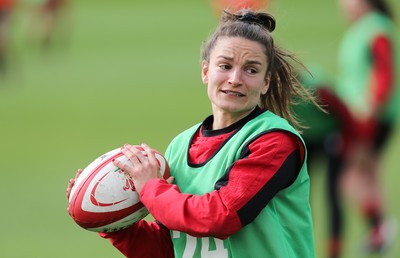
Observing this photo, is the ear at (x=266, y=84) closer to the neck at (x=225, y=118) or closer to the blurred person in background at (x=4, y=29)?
the neck at (x=225, y=118)

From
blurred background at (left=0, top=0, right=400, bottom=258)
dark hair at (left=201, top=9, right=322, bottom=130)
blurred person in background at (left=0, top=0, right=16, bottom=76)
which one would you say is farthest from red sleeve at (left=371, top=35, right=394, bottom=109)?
blurred person in background at (left=0, top=0, right=16, bottom=76)

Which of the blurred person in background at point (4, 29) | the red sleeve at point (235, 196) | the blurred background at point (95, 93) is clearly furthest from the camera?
the blurred person in background at point (4, 29)

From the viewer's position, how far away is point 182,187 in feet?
11.7

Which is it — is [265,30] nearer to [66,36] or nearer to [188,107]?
[188,107]

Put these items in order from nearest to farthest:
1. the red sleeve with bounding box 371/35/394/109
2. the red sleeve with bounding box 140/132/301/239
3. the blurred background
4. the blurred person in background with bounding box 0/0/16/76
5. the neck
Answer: the red sleeve with bounding box 140/132/301/239 < the neck < the red sleeve with bounding box 371/35/394/109 < the blurred background < the blurred person in background with bounding box 0/0/16/76

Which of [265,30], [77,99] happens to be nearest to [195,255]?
[265,30]

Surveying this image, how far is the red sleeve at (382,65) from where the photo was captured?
849cm

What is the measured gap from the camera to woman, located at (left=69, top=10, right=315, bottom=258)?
10.9ft

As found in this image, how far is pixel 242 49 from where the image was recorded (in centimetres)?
349

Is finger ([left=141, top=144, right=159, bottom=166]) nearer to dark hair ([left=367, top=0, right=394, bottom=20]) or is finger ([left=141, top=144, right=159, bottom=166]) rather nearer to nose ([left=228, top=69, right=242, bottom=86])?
nose ([left=228, top=69, right=242, bottom=86])

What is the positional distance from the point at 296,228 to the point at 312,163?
4.25 meters

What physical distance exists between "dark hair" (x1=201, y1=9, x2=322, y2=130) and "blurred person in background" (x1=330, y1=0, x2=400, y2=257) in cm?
448

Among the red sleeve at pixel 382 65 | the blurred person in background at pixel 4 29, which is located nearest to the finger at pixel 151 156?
the red sleeve at pixel 382 65

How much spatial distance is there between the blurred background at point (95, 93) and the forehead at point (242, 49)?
1.42 ft
